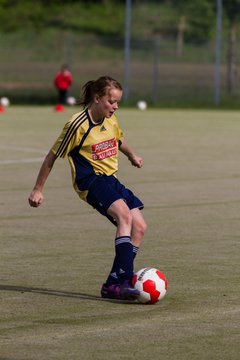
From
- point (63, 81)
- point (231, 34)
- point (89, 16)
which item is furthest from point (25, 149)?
point (89, 16)

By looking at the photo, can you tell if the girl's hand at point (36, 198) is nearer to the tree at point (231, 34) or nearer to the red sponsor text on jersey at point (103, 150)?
the red sponsor text on jersey at point (103, 150)

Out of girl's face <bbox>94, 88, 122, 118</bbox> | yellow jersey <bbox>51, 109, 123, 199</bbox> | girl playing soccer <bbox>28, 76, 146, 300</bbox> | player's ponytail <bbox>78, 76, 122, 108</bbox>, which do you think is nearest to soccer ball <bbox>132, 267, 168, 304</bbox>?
girl playing soccer <bbox>28, 76, 146, 300</bbox>

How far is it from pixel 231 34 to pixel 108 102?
35184 mm

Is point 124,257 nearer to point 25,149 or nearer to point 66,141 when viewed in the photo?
point 66,141

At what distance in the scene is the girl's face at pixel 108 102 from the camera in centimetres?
875

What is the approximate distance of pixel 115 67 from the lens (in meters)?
56.4

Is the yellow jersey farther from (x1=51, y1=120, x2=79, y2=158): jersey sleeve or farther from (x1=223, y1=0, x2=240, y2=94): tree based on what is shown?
(x1=223, y1=0, x2=240, y2=94): tree

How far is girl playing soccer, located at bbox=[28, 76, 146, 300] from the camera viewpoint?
8.67 meters

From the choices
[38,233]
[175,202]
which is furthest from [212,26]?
[38,233]

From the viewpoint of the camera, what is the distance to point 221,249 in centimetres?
1109

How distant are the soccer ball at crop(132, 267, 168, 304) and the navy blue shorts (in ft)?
1.65

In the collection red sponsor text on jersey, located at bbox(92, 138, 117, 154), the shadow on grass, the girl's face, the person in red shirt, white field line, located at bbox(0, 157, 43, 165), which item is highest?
the girl's face

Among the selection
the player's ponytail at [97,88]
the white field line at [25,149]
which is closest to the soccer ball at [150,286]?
the player's ponytail at [97,88]

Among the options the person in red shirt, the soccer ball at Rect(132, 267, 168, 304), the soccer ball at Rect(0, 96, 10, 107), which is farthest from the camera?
the person in red shirt
